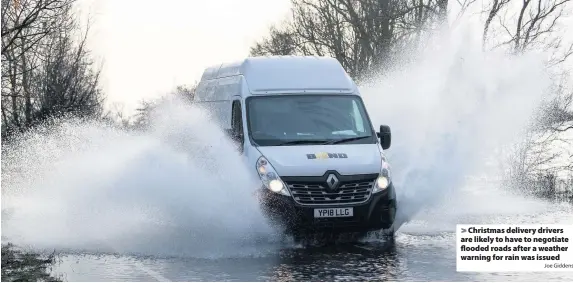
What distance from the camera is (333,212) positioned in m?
14.5

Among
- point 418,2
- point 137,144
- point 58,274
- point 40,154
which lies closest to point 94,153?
point 137,144

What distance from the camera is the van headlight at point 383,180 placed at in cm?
1484

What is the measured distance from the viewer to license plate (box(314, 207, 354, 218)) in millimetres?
14508

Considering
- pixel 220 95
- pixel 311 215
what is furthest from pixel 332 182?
pixel 220 95

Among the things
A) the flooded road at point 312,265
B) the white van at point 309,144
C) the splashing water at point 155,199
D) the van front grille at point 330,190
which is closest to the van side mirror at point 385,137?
the white van at point 309,144

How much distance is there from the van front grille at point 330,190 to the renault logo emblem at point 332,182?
0.04 meters

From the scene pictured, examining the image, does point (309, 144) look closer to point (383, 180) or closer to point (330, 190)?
point (330, 190)

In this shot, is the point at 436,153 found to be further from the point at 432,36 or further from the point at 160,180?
the point at 432,36

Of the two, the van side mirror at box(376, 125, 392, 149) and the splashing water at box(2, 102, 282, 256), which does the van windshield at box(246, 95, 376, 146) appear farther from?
the splashing water at box(2, 102, 282, 256)

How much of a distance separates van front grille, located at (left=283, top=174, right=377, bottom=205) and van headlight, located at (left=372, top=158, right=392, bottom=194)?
89 millimetres

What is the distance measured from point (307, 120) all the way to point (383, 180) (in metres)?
1.64

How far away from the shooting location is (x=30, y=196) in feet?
78.6
